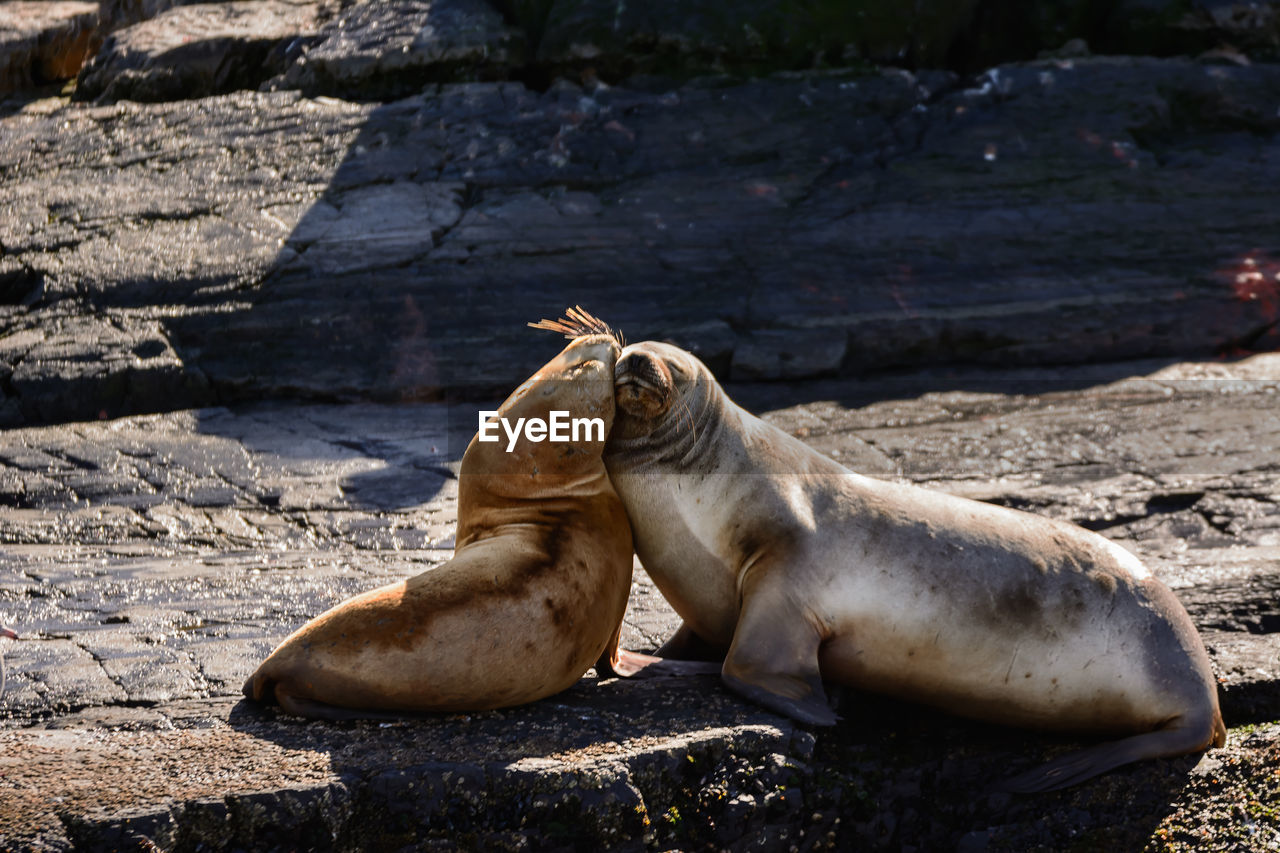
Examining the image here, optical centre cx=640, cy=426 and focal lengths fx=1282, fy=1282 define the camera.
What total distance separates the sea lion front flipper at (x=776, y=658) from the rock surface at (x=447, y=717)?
75 millimetres

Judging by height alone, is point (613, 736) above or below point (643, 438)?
below

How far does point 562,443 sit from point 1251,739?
2.33 m

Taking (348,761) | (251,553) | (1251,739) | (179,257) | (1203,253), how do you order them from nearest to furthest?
1. (348,761)
2. (1251,739)
3. (251,553)
4. (179,257)
5. (1203,253)

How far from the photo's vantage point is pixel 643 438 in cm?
392

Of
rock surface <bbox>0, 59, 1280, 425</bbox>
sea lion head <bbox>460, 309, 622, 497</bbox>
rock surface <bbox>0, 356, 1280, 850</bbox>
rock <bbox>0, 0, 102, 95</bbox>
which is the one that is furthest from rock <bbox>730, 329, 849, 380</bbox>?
rock <bbox>0, 0, 102, 95</bbox>

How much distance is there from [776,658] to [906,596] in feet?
1.45

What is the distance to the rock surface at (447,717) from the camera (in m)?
3.01

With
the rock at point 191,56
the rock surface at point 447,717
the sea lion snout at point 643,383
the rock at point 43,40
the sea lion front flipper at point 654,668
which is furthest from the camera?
the rock at point 43,40

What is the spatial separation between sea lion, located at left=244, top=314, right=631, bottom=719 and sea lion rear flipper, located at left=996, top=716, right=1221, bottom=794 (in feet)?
4.23

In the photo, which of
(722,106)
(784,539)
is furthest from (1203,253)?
(784,539)

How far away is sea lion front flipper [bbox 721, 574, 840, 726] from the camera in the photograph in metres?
3.50

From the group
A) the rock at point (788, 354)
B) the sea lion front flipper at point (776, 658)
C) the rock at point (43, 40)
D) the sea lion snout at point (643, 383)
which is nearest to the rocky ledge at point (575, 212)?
the rock at point (788, 354)

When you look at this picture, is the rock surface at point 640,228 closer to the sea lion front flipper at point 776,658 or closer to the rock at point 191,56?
the rock at point 191,56

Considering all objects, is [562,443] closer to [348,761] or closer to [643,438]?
[643,438]
